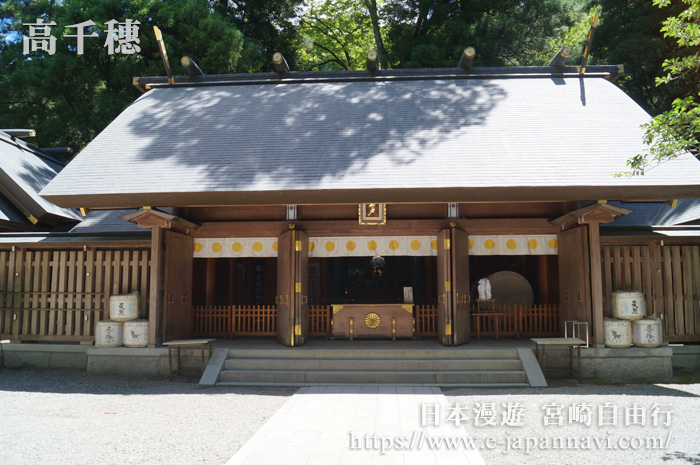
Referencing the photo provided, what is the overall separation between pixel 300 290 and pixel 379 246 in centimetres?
194

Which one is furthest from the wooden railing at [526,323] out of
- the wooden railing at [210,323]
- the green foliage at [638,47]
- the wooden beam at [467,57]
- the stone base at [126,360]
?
the green foliage at [638,47]

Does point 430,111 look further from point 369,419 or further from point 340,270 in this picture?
point 369,419

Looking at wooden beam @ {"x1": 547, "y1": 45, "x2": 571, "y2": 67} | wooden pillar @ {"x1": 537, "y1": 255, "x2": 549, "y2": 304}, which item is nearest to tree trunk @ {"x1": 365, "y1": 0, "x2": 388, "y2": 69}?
wooden beam @ {"x1": 547, "y1": 45, "x2": 571, "y2": 67}

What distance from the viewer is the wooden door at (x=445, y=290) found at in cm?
935

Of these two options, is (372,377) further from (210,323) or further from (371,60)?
(371,60)

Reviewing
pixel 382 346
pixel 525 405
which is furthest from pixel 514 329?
pixel 525 405

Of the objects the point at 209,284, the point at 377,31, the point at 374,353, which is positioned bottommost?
the point at 374,353

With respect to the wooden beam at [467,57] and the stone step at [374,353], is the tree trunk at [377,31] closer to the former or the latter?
the wooden beam at [467,57]

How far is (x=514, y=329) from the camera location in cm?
1062

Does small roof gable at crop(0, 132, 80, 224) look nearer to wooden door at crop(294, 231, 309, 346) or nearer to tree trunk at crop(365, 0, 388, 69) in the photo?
wooden door at crop(294, 231, 309, 346)

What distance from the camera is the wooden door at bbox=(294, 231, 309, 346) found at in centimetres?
939

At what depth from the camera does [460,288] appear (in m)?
9.52

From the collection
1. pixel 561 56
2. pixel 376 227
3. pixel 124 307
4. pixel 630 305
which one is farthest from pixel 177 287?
pixel 561 56

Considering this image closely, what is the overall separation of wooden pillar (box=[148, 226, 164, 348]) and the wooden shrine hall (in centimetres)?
3
